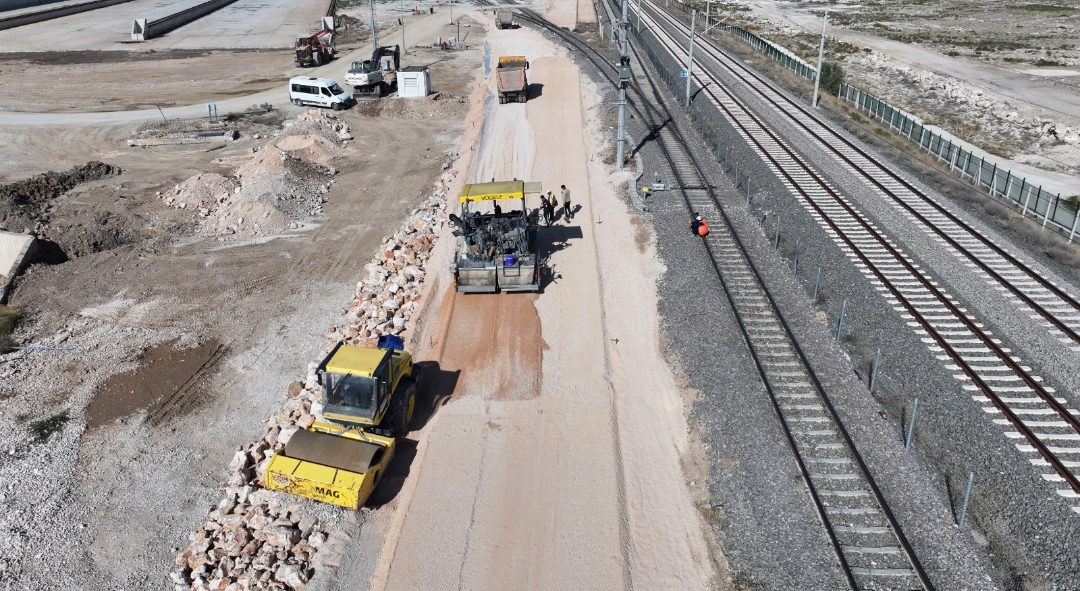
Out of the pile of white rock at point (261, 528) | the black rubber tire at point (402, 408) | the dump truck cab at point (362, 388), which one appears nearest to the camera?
the pile of white rock at point (261, 528)

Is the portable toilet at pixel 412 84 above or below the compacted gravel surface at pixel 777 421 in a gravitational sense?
above

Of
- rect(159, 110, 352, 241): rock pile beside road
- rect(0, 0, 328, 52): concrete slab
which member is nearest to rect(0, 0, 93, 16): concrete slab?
rect(0, 0, 328, 52): concrete slab

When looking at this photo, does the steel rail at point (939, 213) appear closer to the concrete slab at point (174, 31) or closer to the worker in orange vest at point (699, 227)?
the worker in orange vest at point (699, 227)

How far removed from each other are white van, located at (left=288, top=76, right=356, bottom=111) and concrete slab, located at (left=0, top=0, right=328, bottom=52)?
26.3 m

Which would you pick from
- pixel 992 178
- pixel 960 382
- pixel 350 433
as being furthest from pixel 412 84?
pixel 960 382

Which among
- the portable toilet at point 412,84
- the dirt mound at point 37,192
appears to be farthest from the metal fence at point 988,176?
the dirt mound at point 37,192

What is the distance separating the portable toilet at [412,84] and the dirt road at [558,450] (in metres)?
25.3

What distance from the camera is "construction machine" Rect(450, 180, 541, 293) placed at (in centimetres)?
2050

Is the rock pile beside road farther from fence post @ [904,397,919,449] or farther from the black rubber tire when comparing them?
fence post @ [904,397,919,449]

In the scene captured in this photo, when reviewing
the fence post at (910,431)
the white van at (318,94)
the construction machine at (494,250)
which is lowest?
the fence post at (910,431)

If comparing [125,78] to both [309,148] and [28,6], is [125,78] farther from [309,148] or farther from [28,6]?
[28,6]

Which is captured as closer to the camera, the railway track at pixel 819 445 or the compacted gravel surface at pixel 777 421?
the railway track at pixel 819 445

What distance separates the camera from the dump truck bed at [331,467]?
12719 mm

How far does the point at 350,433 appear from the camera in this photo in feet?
46.1
